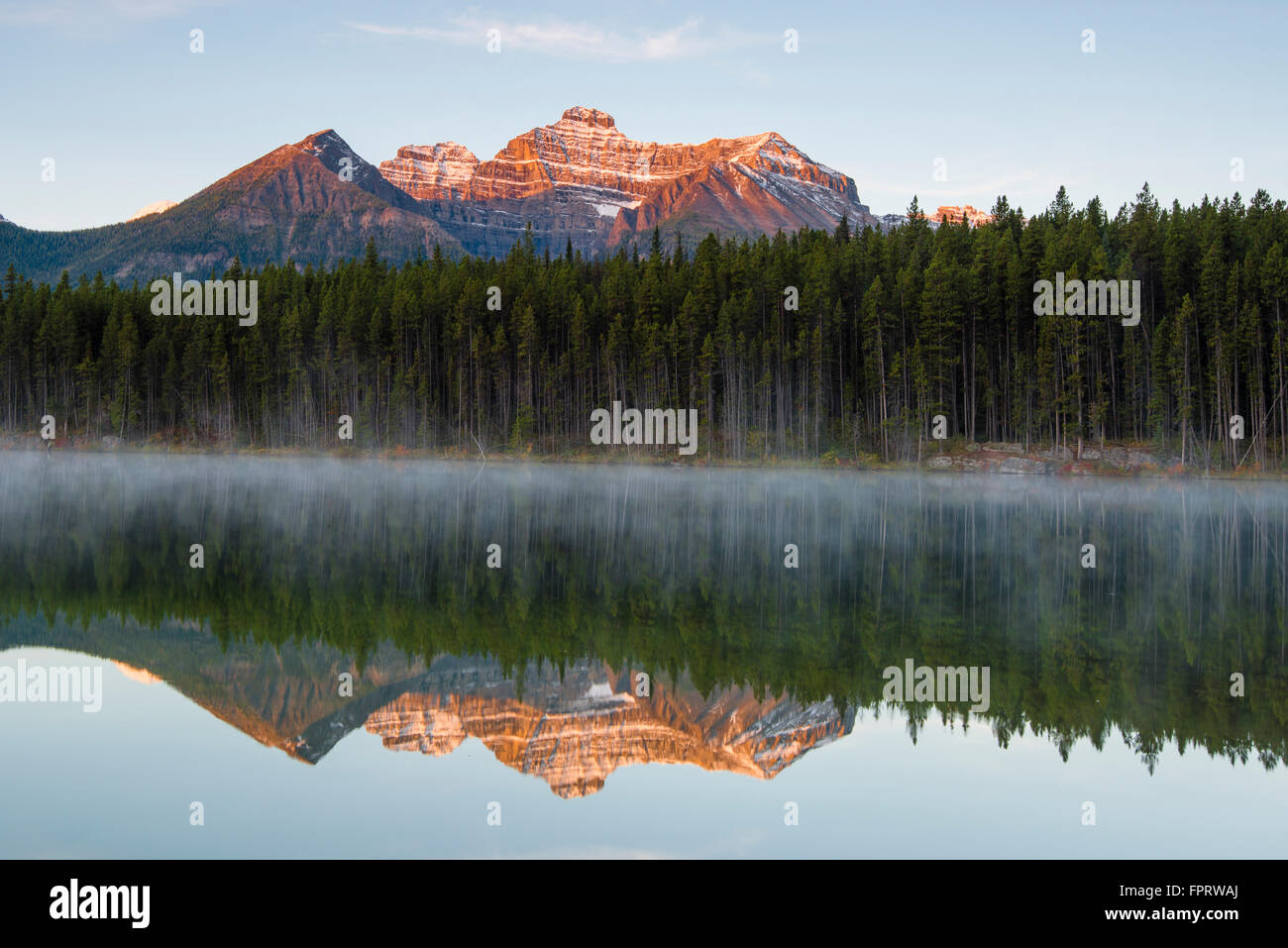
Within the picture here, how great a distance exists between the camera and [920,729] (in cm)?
1102

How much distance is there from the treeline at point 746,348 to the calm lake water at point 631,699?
54372mm

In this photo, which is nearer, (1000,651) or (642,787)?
(642,787)

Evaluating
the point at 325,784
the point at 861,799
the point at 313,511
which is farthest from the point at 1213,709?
the point at 313,511

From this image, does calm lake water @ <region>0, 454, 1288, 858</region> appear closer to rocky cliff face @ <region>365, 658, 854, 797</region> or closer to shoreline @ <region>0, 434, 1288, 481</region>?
rocky cliff face @ <region>365, 658, 854, 797</region>

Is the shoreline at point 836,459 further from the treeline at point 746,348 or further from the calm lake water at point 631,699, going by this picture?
the calm lake water at point 631,699

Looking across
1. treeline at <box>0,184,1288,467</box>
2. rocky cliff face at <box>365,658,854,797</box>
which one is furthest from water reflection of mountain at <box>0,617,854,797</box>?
treeline at <box>0,184,1288,467</box>

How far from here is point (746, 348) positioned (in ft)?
287

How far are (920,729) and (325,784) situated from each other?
6291 mm

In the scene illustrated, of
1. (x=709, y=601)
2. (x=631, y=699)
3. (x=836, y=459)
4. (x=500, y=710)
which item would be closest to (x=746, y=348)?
(x=836, y=459)

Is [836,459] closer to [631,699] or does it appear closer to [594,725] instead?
[631,699]

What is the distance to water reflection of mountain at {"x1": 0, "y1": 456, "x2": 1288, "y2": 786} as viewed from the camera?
1196cm

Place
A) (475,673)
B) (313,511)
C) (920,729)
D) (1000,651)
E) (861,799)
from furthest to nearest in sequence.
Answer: (313,511), (1000,651), (475,673), (920,729), (861,799)
